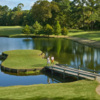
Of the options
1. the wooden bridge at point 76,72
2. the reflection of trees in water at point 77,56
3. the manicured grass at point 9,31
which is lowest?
the reflection of trees in water at point 77,56

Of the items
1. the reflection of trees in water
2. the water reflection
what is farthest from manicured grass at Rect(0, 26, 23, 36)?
the reflection of trees in water

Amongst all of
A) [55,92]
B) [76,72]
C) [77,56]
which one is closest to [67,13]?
[77,56]

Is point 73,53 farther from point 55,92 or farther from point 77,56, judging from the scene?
point 55,92

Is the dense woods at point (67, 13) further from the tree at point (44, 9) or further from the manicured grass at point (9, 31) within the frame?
the manicured grass at point (9, 31)

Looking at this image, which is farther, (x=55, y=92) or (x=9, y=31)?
(x=9, y=31)

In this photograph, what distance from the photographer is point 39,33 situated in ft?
381

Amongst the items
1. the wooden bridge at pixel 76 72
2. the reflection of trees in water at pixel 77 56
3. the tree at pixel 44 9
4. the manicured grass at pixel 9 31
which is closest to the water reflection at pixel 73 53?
the reflection of trees in water at pixel 77 56

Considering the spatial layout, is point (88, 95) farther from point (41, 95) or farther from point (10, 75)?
point (10, 75)

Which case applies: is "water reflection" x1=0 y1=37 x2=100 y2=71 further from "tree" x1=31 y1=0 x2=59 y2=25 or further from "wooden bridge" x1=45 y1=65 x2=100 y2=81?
"tree" x1=31 y1=0 x2=59 y2=25

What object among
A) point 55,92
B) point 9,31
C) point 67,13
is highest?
point 67,13

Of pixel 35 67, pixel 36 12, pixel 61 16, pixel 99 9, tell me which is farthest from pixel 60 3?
pixel 35 67

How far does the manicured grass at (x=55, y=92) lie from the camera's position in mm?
18734

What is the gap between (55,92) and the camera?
20.3 meters

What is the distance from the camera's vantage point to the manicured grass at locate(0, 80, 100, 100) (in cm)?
1873
